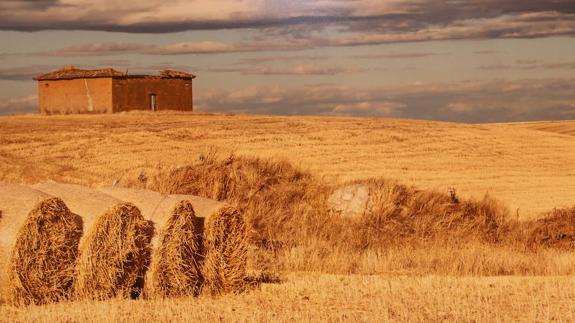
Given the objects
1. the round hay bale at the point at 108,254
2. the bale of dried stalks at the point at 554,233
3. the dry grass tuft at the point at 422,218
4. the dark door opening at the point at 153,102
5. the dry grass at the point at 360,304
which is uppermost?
the round hay bale at the point at 108,254

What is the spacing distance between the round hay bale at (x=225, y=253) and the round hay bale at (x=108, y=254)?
0.83 metres

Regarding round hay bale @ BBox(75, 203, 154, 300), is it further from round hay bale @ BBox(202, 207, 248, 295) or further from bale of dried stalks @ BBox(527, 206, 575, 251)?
bale of dried stalks @ BBox(527, 206, 575, 251)

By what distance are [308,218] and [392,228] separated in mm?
1291

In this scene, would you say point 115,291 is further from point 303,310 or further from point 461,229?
point 461,229

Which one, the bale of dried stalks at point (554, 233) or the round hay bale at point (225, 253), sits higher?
the round hay bale at point (225, 253)

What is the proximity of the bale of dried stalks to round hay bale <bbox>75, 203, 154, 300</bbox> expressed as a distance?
21.5ft

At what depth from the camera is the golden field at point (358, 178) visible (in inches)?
321

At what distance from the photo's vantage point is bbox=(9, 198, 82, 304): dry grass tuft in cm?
827

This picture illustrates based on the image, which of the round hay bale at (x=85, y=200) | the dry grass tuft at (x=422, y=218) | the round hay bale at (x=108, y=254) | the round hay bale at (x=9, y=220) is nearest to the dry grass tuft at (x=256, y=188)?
the dry grass tuft at (x=422, y=218)

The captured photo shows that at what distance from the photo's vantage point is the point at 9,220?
831 cm

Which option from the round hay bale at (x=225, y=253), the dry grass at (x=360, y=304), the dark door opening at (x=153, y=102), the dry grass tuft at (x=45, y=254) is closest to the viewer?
the dry grass at (x=360, y=304)

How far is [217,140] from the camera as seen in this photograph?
86.0 feet

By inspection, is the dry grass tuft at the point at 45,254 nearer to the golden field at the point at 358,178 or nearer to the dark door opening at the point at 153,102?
the golden field at the point at 358,178

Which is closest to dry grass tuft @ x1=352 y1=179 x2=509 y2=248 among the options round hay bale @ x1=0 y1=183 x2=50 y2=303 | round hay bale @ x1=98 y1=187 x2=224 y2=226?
round hay bale @ x1=98 y1=187 x2=224 y2=226
